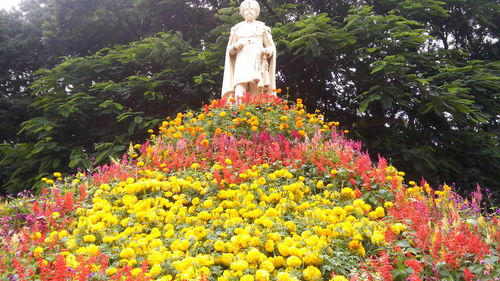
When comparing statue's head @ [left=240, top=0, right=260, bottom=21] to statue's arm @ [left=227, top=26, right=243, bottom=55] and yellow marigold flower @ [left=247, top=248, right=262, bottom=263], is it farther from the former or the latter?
yellow marigold flower @ [left=247, top=248, right=262, bottom=263]

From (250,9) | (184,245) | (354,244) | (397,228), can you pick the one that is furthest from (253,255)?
(250,9)

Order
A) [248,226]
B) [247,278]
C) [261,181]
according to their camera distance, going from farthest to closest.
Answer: [261,181] < [248,226] < [247,278]

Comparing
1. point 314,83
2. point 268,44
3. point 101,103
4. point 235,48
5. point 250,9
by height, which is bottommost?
point 101,103

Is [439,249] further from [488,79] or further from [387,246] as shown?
[488,79]

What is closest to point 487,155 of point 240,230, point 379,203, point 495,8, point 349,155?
point 495,8

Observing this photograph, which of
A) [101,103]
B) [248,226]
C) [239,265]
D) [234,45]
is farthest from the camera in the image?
[101,103]

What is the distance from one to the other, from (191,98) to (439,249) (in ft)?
24.4

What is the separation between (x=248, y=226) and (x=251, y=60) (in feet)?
15.0

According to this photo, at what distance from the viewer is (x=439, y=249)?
2439 mm

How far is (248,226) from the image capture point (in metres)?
2.76

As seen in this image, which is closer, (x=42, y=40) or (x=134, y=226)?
(x=134, y=226)

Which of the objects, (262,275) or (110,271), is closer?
(262,275)

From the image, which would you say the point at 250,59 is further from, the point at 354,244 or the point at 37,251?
the point at 37,251

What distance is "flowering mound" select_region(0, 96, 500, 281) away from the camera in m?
2.33
